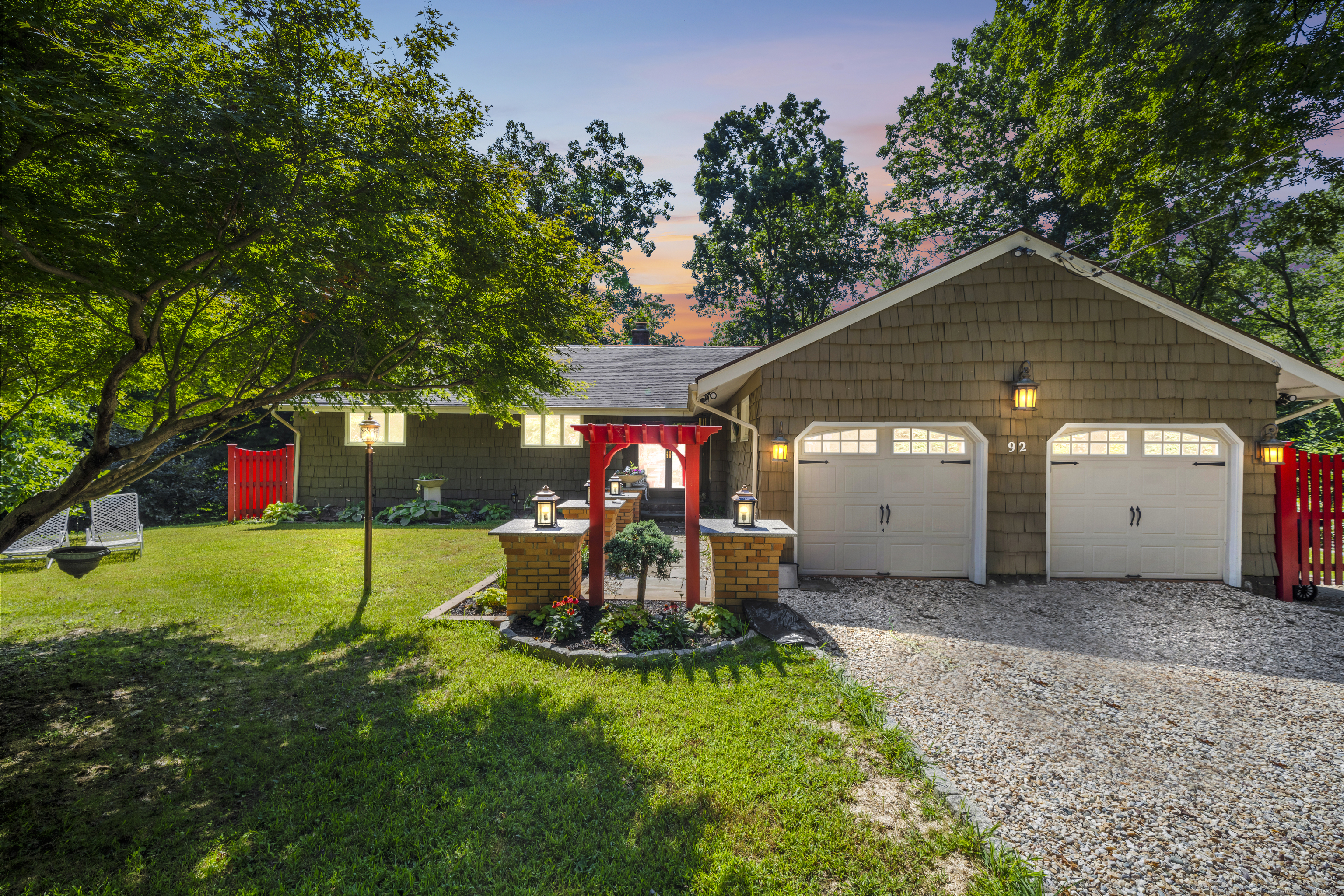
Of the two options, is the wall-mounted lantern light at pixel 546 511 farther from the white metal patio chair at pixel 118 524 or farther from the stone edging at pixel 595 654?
the white metal patio chair at pixel 118 524

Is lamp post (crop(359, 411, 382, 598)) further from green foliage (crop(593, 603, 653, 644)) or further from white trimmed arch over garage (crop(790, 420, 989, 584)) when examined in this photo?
white trimmed arch over garage (crop(790, 420, 989, 584))

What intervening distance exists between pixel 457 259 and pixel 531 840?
14.2 ft

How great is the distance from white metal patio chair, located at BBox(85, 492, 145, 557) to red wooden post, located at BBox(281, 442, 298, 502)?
4442mm

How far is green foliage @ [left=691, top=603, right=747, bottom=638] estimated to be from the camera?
487 cm

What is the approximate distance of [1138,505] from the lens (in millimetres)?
7094

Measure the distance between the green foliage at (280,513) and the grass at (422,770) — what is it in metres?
6.78

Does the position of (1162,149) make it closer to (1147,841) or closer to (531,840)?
(1147,841)

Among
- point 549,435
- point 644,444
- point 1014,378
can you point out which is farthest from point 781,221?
point 644,444

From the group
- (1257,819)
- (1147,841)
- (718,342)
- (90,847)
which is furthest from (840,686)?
(718,342)

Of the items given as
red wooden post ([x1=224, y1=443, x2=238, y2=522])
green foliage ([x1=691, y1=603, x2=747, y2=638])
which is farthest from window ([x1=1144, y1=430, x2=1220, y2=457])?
red wooden post ([x1=224, y1=443, x2=238, y2=522])

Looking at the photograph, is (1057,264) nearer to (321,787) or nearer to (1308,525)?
(1308,525)

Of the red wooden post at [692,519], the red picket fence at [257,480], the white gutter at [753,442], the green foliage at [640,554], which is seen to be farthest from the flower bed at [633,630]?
the red picket fence at [257,480]

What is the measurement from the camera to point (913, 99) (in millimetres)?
18688

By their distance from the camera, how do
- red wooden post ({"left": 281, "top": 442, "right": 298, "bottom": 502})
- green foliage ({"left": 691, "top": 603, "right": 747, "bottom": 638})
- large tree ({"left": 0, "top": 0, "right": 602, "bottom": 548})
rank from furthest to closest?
red wooden post ({"left": 281, "top": 442, "right": 298, "bottom": 502}) < green foliage ({"left": 691, "top": 603, "right": 747, "bottom": 638}) < large tree ({"left": 0, "top": 0, "right": 602, "bottom": 548})
